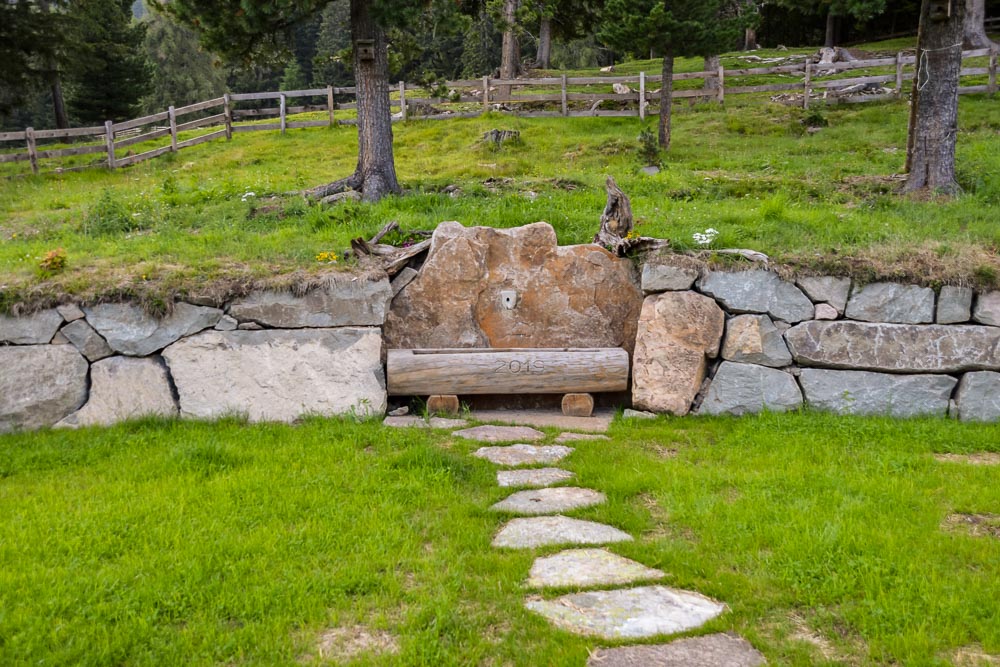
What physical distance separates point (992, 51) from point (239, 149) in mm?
20996

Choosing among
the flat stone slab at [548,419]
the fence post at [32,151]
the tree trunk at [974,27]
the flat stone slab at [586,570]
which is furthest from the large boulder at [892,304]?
the tree trunk at [974,27]

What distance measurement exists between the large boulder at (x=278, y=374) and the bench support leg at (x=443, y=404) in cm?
49

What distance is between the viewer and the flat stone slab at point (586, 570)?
13.3ft

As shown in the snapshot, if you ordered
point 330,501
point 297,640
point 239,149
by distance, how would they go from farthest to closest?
point 239,149 < point 330,501 < point 297,640

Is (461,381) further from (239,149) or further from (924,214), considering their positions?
(239,149)

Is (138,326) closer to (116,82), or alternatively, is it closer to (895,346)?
(895,346)

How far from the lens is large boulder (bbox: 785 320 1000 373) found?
22.9 feet

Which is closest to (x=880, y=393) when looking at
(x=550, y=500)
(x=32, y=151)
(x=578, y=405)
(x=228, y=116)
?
(x=578, y=405)

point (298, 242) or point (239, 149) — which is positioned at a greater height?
point (239, 149)

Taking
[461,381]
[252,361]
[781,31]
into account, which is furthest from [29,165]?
[781,31]

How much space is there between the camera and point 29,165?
20078 millimetres

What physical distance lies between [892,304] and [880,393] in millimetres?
893

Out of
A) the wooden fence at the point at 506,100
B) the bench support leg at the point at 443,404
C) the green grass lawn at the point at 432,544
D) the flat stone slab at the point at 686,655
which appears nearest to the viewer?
the flat stone slab at the point at 686,655

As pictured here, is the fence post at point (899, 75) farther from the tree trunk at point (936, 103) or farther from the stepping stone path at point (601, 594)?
the stepping stone path at point (601, 594)
